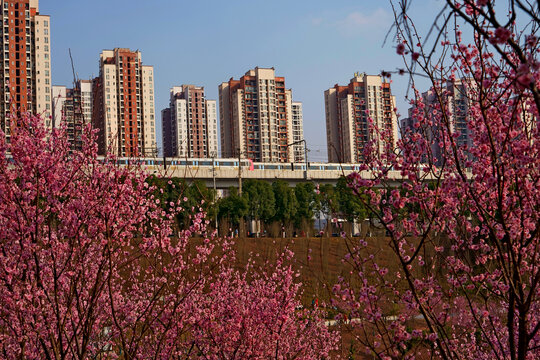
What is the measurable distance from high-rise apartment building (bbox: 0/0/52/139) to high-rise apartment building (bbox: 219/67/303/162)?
100 feet

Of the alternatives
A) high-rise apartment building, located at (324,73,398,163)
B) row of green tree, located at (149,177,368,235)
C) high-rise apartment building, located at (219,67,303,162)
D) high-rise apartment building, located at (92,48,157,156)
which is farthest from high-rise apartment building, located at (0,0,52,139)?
high-rise apartment building, located at (324,73,398,163)

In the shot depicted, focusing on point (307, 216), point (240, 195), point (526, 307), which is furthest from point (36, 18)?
point (526, 307)

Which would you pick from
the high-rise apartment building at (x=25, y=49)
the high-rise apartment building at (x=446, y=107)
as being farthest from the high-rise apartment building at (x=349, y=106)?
the high-rise apartment building at (x=446, y=107)

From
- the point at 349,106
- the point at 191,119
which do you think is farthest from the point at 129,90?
the point at 349,106

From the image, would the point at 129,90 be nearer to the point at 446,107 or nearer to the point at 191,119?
the point at 191,119

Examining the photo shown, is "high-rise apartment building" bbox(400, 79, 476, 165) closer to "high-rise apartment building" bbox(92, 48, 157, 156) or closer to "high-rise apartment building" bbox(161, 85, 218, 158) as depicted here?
"high-rise apartment building" bbox(92, 48, 157, 156)

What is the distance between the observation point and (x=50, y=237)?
6379 mm

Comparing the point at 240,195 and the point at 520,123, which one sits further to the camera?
the point at 240,195

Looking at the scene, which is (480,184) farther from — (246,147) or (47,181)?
(246,147)

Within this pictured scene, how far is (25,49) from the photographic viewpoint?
7206 cm

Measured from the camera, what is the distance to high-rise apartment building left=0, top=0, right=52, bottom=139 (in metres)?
70.9

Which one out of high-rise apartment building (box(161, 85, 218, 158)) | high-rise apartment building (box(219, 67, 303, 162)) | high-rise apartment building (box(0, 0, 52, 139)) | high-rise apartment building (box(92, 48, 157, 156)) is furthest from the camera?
high-rise apartment building (box(161, 85, 218, 158))

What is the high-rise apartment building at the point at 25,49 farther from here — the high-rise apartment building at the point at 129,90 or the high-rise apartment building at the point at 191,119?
the high-rise apartment building at the point at 191,119

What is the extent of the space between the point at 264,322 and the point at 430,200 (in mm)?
4415
